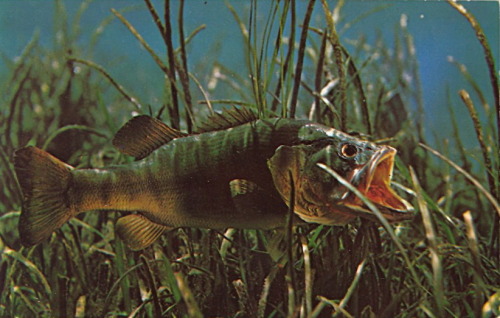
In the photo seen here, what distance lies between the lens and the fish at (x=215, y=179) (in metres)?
1.29

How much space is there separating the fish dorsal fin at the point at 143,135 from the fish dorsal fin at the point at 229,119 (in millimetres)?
104

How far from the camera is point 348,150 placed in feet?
4.29

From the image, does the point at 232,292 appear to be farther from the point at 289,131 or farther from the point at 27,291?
the point at 27,291

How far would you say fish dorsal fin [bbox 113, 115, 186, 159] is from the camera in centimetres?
149

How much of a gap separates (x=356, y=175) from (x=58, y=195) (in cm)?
98

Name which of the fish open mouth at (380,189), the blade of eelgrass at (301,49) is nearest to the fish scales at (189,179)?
the fish open mouth at (380,189)

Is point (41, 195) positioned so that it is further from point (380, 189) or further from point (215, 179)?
point (380, 189)

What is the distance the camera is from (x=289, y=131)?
1366 millimetres

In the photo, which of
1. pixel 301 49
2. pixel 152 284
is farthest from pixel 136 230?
pixel 301 49

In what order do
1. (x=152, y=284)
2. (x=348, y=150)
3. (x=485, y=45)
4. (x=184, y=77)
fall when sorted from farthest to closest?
(x=184, y=77), (x=485, y=45), (x=152, y=284), (x=348, y=150)

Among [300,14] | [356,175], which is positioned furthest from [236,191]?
[300,14]

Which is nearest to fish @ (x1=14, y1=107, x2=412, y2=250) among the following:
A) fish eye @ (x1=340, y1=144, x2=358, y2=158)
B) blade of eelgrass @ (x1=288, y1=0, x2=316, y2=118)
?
fish eye @ (x1=340, y1=144, x2=358, y2=158)

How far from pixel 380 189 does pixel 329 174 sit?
16cm

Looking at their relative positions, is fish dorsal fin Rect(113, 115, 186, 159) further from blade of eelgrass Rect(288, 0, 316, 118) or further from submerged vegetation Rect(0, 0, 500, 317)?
blade of eelgrass Rect(288, 0, 316, 118)
